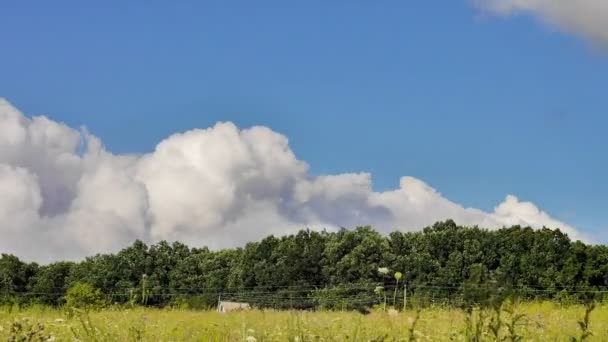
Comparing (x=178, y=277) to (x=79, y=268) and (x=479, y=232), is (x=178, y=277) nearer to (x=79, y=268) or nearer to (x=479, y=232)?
(x=79, y=268)

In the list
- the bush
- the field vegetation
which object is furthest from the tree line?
the bush

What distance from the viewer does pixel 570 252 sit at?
32906mm

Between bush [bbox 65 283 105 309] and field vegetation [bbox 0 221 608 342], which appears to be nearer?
bush [bbox 65 283 105 309]

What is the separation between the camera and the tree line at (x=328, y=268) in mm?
32969

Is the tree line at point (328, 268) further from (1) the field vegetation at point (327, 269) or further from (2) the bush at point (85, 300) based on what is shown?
(2) the bush at point (85, 300)

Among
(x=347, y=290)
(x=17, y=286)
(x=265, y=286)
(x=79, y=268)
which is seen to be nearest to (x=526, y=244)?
(x=347, y=290)

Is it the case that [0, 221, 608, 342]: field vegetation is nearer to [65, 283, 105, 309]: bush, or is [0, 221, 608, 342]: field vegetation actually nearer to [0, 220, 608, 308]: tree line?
[0, 220, 608, 308]: tree line

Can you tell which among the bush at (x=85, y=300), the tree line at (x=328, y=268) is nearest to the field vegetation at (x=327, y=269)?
the tree line at (x=328, y=268)

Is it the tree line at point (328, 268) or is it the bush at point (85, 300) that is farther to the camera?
the tree line at point (328, 268)

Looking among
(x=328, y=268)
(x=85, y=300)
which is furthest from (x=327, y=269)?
(x=85, y=300)

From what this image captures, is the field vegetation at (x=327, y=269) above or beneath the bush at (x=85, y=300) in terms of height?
above

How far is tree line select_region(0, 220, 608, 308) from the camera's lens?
33.0 meters

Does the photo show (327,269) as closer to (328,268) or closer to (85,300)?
(328,268)

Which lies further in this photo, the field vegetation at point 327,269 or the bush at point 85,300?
the field vegetation at point 327,269
